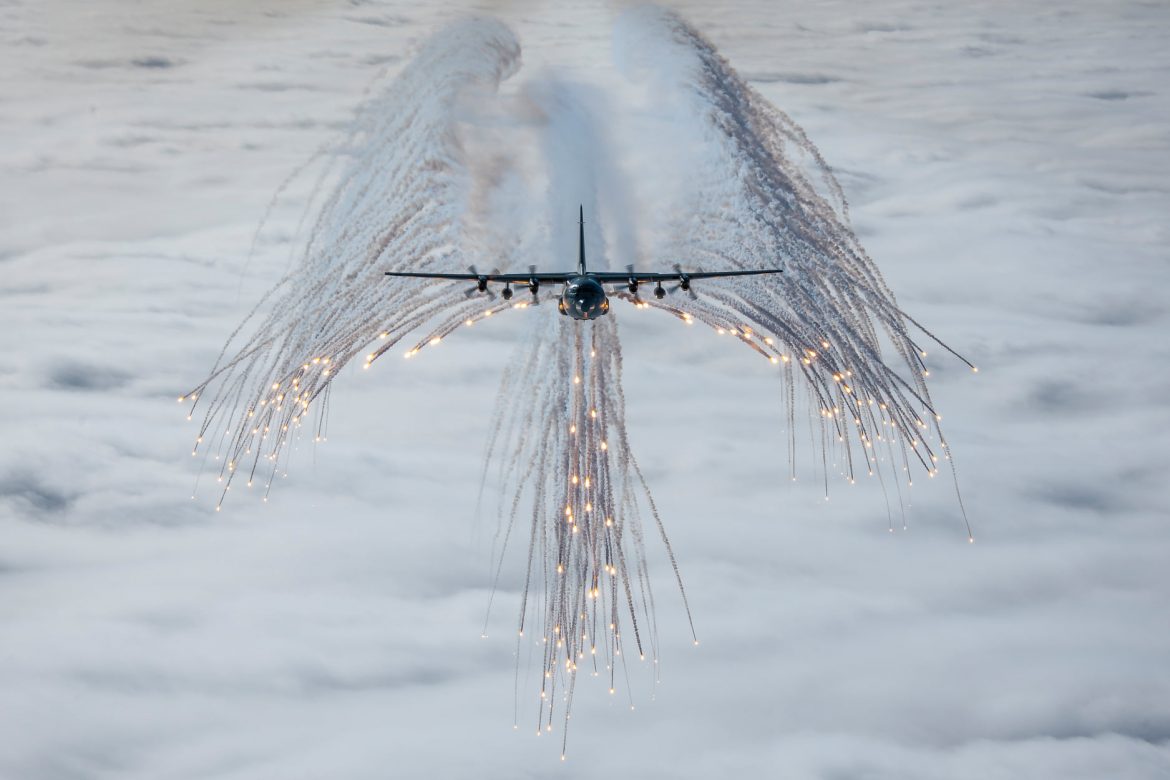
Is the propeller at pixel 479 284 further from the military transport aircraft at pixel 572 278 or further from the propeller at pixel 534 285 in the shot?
the propeller at pixel 534 285

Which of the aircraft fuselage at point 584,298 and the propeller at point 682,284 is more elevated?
the propeller at point 682,284

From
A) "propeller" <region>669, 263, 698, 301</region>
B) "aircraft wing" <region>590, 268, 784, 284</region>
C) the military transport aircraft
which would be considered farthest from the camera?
"propeller" <region>669, 263, 698, 301</region>

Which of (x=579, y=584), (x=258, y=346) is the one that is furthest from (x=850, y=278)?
(x=258, y=346)

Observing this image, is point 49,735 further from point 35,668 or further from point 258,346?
point 258,346

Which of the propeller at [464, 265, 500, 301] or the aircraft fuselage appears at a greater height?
the propeller at [464, 265, 500, 301]

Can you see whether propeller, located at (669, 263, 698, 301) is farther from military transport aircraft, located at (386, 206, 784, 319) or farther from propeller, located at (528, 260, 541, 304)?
propeller, located at (528, 260, 541, 304)

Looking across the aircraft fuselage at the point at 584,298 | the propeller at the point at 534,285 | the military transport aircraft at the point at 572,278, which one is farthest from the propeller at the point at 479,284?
the aircraft fuselage at the point at 584,298

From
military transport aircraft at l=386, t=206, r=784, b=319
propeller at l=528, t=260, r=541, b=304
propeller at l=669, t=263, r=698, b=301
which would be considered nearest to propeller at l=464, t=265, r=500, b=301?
military transport aircraft at l=386, t=206, r=784, b=319

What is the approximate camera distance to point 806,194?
5394 cm

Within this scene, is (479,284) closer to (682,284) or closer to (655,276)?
(655,276)

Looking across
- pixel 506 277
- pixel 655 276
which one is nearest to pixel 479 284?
pixel 506 277

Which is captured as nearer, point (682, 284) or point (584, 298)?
point (584, 298)

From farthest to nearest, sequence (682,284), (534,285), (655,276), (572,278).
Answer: (682,284) → (655,276) → (534,285) → (572,278)

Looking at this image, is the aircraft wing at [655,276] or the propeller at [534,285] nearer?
the aircraft wing at [655,276]
